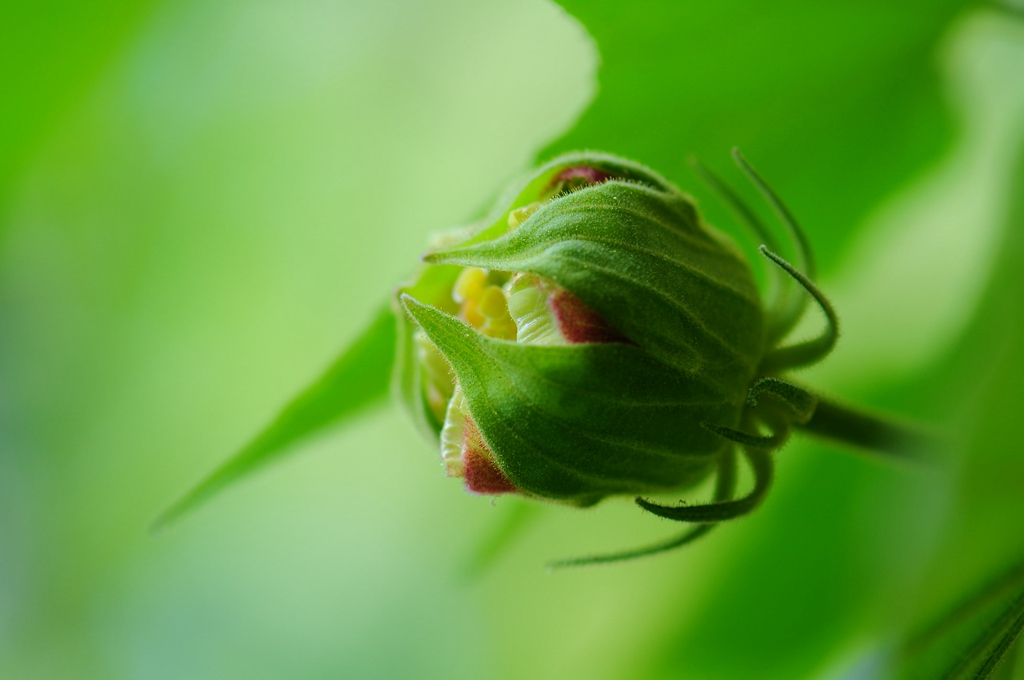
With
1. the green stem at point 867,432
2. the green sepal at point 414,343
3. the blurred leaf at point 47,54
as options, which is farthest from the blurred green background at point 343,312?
the green sepal at point 414,343

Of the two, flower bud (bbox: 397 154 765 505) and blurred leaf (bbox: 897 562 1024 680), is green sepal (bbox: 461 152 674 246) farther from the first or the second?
blurred leaf (bbox: 897 562 1024 680)

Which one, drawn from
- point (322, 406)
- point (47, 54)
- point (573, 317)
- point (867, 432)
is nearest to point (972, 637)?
point (867, 432)

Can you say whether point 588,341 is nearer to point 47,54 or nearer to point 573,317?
point 573,317

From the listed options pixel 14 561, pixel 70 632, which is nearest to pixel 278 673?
pixel 70 632

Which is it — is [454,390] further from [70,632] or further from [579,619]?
[70,632]

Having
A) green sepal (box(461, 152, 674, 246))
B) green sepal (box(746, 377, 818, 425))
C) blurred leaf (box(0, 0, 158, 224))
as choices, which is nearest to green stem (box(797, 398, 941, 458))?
green sepal (box(746, 377, 818, 425))

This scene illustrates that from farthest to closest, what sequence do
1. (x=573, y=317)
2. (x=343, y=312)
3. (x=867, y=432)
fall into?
(x=343, y=312)
(x=867, y=432)
(x=573, y=317)
